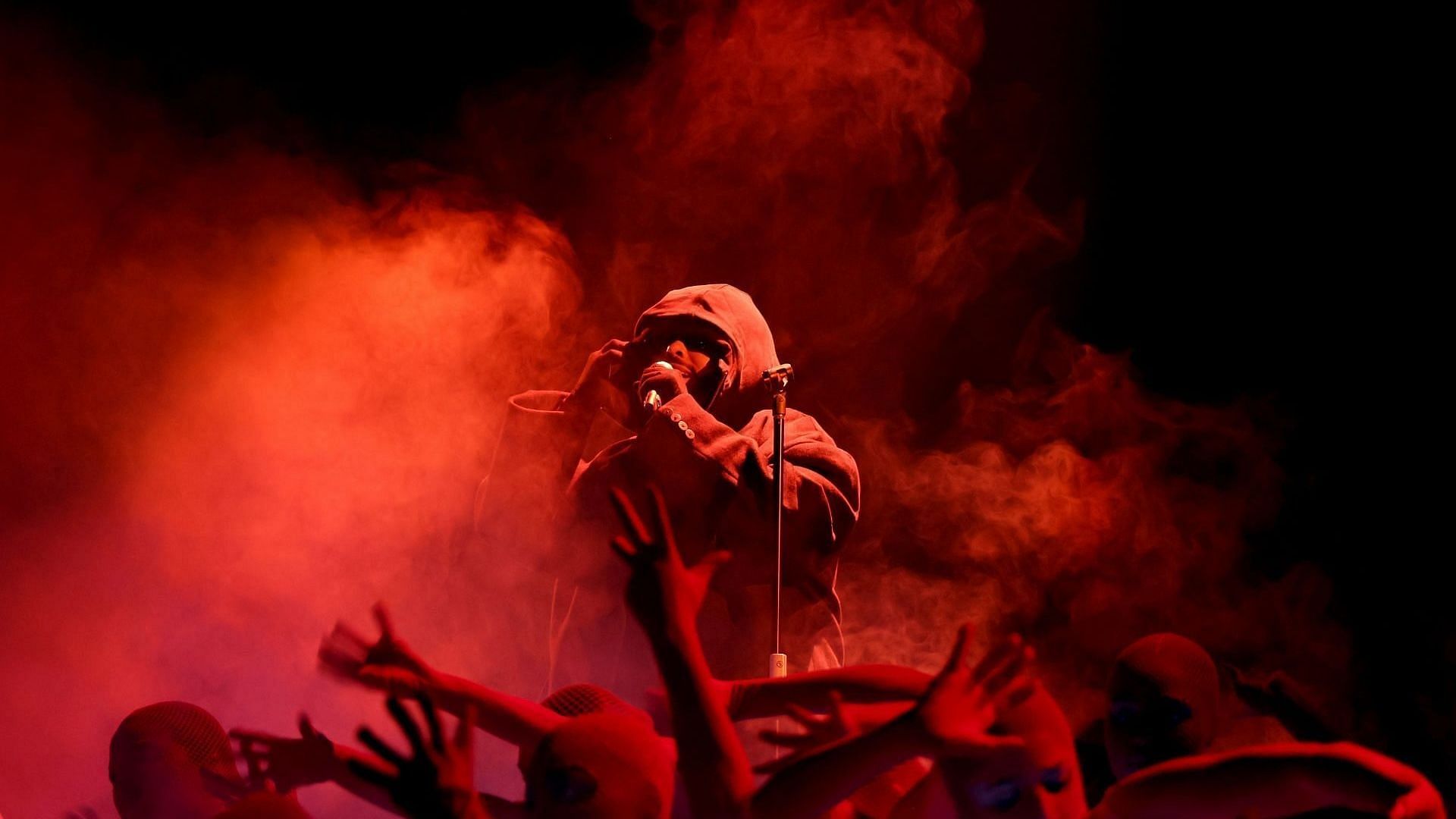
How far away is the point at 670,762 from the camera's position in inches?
76.6

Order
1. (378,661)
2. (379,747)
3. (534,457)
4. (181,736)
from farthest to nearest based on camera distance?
(534,457), (181,736), (378,661), (379,747)

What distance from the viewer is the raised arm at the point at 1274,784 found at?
161 centimetres

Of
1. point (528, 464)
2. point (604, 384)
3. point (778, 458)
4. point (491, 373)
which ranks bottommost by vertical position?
point (778, 458)

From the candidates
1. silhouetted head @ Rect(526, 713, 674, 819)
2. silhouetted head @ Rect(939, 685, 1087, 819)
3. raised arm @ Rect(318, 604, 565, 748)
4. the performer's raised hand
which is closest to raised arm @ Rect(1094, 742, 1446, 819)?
silhouetted head @ Rect(939, 685, 1087, 819)

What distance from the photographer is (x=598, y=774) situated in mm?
1714

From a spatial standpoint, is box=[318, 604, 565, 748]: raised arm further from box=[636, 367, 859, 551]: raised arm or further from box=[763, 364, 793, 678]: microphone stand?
box=[636, 367, 859, 551]: raised arm

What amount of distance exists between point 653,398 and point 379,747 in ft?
10.7

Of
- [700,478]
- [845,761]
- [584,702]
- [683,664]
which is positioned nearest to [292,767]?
[584,702]

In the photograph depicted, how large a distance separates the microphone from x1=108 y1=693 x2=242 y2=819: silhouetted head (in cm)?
240

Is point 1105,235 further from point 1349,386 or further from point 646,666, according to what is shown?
point 646,666

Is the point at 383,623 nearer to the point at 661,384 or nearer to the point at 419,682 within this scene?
the point at 419,682

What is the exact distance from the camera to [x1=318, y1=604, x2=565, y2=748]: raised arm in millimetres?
2309

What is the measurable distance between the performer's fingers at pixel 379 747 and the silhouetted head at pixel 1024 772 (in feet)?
2.87

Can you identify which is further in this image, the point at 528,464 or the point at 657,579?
the point at 528,464
